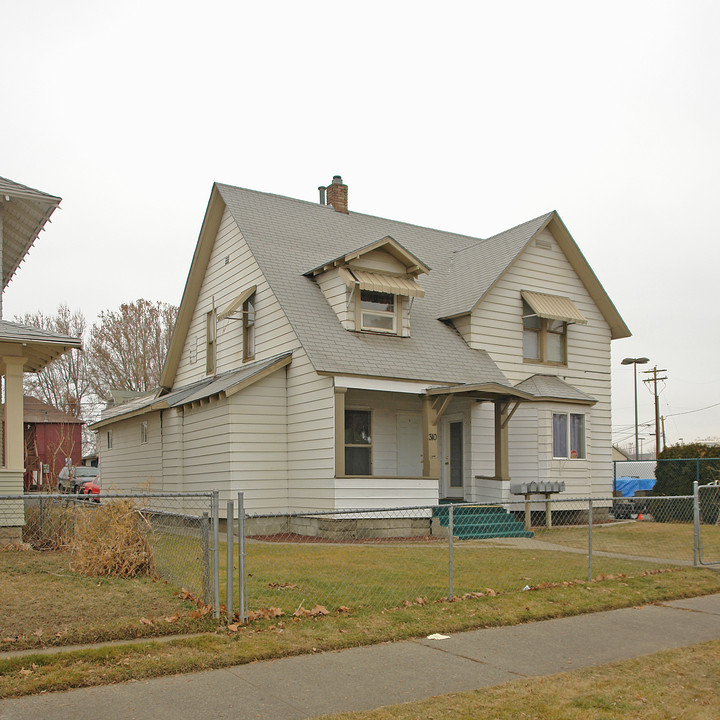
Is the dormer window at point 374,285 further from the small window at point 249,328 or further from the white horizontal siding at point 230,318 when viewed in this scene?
the small window at point 249,328

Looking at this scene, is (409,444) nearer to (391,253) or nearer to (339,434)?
(339,434)

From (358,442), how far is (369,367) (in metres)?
2.50

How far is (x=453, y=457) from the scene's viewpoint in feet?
66.6

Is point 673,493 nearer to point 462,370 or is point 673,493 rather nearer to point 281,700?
point 462,370

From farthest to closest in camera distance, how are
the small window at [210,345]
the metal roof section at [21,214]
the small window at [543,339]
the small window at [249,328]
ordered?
the small window at [210,345] < the small window at [543,339] < the small window at [249,328] < the metal roof section at [21,214]

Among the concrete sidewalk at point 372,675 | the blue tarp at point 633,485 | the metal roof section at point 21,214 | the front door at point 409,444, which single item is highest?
the metal roof section at point 21,214

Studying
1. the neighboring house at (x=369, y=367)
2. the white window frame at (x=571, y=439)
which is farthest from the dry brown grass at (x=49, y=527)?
the white window frame at (x=571, y=439)

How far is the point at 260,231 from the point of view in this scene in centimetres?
2064

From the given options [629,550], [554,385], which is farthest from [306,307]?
[629,550]

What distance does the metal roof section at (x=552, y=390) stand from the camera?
19.8 meters

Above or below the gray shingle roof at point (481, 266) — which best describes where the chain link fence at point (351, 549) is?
below

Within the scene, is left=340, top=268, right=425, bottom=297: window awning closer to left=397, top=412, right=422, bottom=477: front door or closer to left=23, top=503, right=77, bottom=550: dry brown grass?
left=397, top=412, right=422, bottom=477: front door

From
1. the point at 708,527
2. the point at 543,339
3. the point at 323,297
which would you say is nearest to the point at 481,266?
the point at 543,339

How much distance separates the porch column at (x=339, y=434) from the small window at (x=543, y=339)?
6.77 meters
